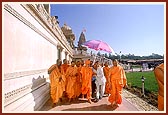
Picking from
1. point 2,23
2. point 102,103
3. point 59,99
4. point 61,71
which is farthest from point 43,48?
point 2,23

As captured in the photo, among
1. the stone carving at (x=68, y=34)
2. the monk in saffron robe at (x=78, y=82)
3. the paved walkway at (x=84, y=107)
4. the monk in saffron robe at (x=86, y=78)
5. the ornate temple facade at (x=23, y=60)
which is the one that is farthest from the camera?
the stone carving at (x=68, y=34)

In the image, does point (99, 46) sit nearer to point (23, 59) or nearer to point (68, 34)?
point (23, 59)

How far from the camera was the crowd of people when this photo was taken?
8508 mm

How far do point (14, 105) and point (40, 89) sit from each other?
262cm

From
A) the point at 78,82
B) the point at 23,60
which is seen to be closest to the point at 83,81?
the point at 78,82

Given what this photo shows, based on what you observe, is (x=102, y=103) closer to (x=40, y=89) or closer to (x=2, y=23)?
(x=40, y=89)

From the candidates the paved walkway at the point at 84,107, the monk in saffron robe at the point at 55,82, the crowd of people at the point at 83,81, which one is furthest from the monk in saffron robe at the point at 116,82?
the monk in saffron robe at the point at 55,82

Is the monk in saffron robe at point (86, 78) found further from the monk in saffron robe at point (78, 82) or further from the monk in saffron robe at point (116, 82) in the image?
the monk in saffron robe at point (116, 82)

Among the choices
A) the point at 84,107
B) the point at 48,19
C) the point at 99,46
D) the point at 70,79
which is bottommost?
the point at 84,107

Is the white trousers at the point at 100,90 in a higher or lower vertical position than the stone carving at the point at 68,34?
lower

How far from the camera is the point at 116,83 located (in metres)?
8.59

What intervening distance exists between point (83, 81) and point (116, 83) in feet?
4.05

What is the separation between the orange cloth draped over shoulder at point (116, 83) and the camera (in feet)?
28.0

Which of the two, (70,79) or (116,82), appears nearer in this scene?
(116,82)
